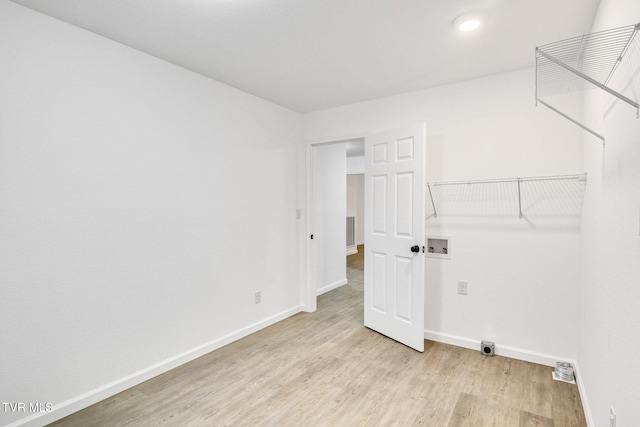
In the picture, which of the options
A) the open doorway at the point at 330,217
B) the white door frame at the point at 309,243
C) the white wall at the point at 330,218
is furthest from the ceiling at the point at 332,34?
the white wall at the point at 330,218

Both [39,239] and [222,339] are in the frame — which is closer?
[39,239]

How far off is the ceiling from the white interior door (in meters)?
0.64

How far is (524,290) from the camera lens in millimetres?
2707

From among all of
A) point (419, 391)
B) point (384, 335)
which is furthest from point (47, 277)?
point (384, 335)

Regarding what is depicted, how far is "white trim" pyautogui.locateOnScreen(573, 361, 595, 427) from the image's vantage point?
1881 millimetres

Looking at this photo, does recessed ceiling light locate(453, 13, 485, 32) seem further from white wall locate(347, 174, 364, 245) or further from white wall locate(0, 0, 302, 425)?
white wall locate(347, 174, 364, 245)

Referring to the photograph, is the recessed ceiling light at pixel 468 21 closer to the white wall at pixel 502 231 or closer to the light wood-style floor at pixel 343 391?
the white wall at pixel 502 231

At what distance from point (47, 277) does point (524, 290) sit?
11.2 feet

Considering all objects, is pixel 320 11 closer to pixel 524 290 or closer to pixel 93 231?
pixel 93 231

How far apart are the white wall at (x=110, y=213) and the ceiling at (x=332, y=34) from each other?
279 mm

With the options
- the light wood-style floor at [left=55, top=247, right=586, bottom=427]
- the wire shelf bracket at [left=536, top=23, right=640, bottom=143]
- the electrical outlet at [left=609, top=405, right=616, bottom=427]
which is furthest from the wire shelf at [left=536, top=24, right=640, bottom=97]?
the light wood-style floor at [left=55, top=247, right=586, bottom=427]

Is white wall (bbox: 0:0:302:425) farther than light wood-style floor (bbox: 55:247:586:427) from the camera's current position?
No

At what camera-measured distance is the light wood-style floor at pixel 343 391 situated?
2.02m

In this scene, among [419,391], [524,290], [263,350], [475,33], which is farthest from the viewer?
A: [263,350]
